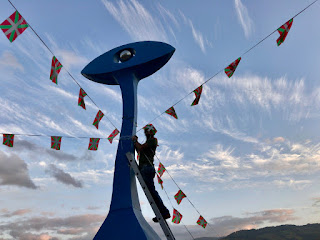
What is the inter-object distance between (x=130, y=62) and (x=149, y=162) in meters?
3.14

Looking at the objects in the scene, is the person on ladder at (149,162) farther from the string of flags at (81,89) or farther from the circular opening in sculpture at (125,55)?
the circular opening in sculpture at (125,55)

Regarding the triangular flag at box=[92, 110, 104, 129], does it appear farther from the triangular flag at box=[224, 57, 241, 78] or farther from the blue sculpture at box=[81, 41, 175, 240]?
the triangular flag at box=[224, 57, 241, 78]

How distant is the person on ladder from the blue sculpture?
0.35 meters

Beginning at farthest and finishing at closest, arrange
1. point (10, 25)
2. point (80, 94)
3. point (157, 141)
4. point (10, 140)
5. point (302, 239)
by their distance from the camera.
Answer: point (302, 239), point (80, 94), point (10, 140), point (157, 141), point (10, 25)

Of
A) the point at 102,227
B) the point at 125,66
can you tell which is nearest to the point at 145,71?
the point at 125,66

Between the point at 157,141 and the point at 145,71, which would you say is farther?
the point at 145,71

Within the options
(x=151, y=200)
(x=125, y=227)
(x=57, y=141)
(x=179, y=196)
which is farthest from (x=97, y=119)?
(x=125, y=227)

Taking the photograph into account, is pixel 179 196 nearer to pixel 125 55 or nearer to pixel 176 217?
pixel 176 217

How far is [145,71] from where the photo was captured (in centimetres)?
864

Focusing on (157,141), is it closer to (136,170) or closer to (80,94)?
(136,170)

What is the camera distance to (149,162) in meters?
7.06

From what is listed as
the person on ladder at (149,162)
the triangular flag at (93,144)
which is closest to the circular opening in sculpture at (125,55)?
the person on ladder at (149,162)

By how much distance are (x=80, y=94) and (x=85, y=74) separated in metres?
0.79

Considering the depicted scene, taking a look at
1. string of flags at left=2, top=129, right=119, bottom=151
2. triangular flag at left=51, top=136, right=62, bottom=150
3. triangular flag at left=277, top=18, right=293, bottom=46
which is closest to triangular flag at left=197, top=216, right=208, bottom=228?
string of flags at left=2, top=129, right=119, bottom=151
